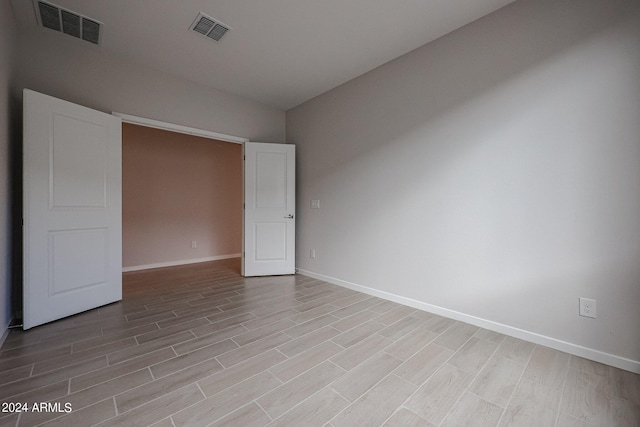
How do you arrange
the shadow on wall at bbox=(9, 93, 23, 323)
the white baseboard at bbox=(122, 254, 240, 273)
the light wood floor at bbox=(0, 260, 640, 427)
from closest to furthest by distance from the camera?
the light wood floor at bbox=(0, 260, 640, 427), the shadow on wall at bbox=(9, 93, 23, 323), the white baseboard at bbox=(122, 254, 240, 273)

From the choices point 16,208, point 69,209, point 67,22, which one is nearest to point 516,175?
point 69,209

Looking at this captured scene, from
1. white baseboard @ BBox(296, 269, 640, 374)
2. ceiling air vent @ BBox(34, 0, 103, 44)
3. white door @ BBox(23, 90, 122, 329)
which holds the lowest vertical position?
white baseboard @ BBox(296, 269, 640, 374)

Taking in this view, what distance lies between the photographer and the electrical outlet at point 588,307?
1849 millimetres

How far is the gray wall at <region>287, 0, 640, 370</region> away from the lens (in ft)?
5.81

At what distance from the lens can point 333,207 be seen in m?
3.78

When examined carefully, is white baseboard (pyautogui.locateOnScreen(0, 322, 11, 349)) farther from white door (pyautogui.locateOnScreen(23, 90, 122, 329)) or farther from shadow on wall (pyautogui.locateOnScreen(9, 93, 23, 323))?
shadow on wall (pyautogui.locateOnScreen(9, 93, 23, 323))

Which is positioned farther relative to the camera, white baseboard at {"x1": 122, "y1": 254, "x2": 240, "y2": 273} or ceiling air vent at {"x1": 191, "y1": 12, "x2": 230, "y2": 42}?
white baseboard at {"x1": 122, "y1": 254, "x2": 240, "y2": 273}

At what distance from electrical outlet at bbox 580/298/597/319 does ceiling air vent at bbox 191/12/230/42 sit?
Answer: 3.76 meters

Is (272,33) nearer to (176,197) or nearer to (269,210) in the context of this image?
(269,210)

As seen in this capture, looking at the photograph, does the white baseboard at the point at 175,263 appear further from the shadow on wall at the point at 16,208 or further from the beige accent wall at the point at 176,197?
the shadow on wall at the point at 16,208

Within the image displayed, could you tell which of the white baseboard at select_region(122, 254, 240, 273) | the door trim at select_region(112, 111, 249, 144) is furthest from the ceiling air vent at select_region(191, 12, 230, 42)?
the white baseboard at select_region(122, 254, 240, 273)

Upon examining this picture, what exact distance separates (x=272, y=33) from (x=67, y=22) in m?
1.89

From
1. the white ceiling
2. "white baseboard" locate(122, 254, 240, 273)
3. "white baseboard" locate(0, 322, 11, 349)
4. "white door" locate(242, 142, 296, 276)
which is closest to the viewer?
"white baseboard" locate(0, 322, 11, 349)

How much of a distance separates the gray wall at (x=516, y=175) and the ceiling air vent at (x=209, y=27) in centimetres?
173
